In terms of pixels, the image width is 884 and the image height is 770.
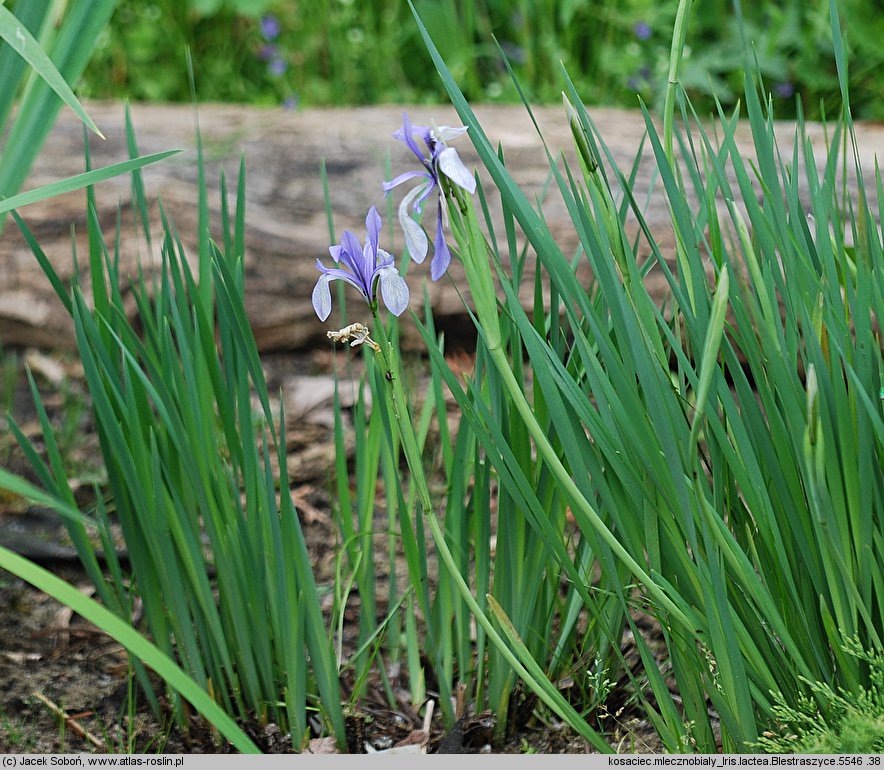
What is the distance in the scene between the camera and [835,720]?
2.37 ft

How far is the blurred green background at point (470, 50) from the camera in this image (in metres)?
2.88

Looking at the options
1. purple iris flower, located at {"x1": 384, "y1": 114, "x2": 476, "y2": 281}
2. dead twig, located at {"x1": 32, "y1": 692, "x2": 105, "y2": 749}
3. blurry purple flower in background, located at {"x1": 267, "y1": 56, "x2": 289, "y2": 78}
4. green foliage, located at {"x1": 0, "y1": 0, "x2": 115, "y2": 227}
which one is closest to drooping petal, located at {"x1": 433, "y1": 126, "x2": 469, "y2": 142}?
purple iris flower, located at {"x1": 384, "y1": 114, "x2": 476, "y2": 281}

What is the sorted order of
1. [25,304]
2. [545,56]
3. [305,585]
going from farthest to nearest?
1. [545,56]
2. [25,304]
3. [305,585]

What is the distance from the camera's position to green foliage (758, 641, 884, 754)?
2.20 ft

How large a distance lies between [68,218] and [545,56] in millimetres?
1959

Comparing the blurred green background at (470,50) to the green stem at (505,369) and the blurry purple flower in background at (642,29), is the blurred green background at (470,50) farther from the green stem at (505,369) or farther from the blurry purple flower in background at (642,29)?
the green stem at (505,369)

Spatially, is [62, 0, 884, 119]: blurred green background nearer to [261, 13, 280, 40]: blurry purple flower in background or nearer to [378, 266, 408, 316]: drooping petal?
[261, 13, 280, 40]: blurry purple flower in background

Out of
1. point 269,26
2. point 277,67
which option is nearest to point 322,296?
point 277,67

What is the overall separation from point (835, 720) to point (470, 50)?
2826 mm

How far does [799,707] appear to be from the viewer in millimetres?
754

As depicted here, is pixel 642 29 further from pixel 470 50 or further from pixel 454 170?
pixel 454 170

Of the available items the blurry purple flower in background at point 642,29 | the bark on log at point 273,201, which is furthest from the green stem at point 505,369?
the blurry purple flower in background at point 642,29

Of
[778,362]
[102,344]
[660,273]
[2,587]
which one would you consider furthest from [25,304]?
[778,362]

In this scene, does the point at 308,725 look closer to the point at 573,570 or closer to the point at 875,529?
the point at 573,570
